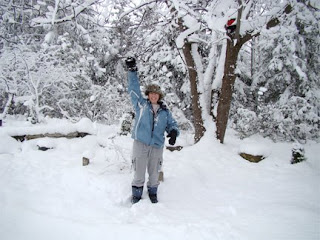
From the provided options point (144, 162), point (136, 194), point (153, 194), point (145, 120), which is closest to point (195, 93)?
point (145, 120)

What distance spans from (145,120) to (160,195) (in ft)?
4.33

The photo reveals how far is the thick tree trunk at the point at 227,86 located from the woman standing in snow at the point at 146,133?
2906mm

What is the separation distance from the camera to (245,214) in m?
3.09

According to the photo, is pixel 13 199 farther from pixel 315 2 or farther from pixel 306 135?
pixel 306 135

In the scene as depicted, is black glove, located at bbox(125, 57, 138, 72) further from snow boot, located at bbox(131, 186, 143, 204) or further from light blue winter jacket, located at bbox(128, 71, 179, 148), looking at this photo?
snow boot, located at bbox(131, 186, 143, 204)

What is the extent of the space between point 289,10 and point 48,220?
6360 mm

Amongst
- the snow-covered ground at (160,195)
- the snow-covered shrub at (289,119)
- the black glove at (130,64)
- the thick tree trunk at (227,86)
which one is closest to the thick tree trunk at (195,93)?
the snow-covered ground at (160,195)

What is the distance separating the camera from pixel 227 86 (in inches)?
238

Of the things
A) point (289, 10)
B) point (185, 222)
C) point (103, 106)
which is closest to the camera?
point (185, 222)

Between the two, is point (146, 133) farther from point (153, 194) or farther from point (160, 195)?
point (160, 195)

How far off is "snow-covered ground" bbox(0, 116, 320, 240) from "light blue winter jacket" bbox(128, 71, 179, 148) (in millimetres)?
922

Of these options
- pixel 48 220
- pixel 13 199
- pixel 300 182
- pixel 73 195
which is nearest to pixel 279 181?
pixel 300 182

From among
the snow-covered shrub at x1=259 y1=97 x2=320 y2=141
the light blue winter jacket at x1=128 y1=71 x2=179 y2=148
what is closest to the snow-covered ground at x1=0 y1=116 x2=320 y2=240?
the light blue winter jacket at x1=128 y1=71 x2=179 y2=148

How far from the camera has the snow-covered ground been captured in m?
2.52
